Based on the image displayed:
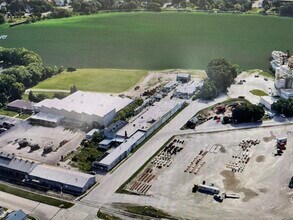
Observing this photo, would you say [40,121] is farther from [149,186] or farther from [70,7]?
[70,7]

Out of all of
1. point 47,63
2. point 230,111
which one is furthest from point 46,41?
point 230,111

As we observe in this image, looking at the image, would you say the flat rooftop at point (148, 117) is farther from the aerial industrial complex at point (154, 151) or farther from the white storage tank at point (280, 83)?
the white storage tank at point (280, 83)

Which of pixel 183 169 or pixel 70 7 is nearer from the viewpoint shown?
pixel 183 169

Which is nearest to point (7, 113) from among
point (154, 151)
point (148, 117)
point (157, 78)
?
point (148, 117)

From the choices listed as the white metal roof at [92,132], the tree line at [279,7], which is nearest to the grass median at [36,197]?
the white metal roof at [92,132]

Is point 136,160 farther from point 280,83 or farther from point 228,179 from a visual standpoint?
point 280,83

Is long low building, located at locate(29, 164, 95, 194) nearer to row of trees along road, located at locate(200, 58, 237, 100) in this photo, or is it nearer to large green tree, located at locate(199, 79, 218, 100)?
large green tree, located at locate(199, 79, 218, 100)

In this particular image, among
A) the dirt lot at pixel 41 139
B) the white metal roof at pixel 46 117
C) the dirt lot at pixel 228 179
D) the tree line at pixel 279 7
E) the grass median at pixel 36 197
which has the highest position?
the tree line at pixel 279 7
